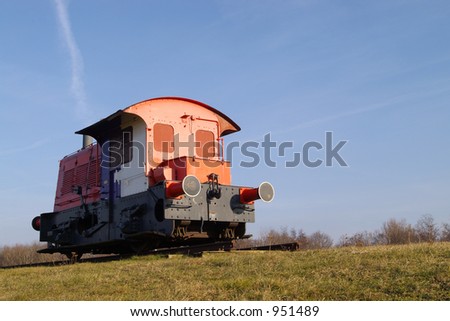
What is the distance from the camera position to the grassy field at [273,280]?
16.9 feet

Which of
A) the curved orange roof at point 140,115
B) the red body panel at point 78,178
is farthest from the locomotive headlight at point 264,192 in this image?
the red body panel at point 78,178

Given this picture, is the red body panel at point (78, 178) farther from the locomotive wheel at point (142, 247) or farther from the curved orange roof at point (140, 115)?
the locomotive wheel at point (142, 247)

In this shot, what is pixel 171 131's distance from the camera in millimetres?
12625

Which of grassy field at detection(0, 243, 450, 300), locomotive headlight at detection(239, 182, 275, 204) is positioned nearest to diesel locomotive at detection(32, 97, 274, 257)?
locomotive headlight at detection(239, 182, 275, 204)

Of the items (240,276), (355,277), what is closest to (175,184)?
(240,276)

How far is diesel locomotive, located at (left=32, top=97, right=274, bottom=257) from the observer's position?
1145 centimetres

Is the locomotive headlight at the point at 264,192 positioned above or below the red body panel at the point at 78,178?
below

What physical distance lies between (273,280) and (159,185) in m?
5.84

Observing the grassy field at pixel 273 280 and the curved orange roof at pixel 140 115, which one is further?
the curved orange roof at pixel 140 115

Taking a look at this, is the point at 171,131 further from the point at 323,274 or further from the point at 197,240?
the point at 323,274

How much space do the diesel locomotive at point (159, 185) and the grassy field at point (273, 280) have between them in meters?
3.01

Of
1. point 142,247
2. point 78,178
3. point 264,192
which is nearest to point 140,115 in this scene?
point 142,247
